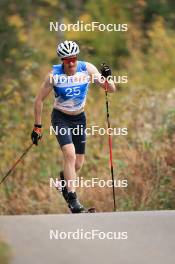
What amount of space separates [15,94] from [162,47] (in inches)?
271

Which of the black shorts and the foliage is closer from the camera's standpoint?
the black shorts

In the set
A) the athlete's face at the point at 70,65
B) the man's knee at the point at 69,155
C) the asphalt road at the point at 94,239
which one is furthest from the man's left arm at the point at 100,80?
the asphalt road at the point at 94,239

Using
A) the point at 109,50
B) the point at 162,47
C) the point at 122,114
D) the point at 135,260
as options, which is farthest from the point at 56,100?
the point at 109,50

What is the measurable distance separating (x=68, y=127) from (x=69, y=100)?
317 mm

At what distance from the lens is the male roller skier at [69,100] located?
10.5 meters

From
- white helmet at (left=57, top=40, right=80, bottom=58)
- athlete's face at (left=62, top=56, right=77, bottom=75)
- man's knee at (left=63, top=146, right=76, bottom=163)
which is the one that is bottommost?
man's knee at (left=63, top=146, right=76, bottom=163)
